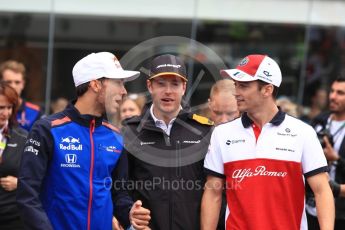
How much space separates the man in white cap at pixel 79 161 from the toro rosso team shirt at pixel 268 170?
0.62m

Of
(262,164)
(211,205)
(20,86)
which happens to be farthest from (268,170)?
(20,86)

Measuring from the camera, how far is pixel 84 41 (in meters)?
10.5

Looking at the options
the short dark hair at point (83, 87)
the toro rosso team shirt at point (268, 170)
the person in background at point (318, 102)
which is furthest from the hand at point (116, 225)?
the person in background at point (318, 102)

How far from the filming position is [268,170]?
472cm

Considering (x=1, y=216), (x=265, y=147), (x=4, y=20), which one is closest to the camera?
(x=265, y=147)

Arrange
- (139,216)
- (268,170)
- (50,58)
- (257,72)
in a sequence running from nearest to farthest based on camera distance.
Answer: (139,216)
(268,170)
(257,72)
(50,58)

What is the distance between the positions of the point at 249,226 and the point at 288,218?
258mm

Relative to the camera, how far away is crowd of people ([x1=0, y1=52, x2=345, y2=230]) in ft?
14.7

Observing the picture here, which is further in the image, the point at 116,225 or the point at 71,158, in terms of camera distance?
the point at 116,225

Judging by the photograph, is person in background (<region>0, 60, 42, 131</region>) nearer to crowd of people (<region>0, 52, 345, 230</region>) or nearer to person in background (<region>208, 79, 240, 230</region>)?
person in background (<region>208, 79, 240, 230</region>)

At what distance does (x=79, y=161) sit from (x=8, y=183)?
151 cm

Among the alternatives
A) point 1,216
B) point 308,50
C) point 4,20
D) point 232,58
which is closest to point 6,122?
point 1,216

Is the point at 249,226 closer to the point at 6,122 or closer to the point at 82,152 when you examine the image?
the point at 82,152

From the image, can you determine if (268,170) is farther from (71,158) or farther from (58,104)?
(58,104)
